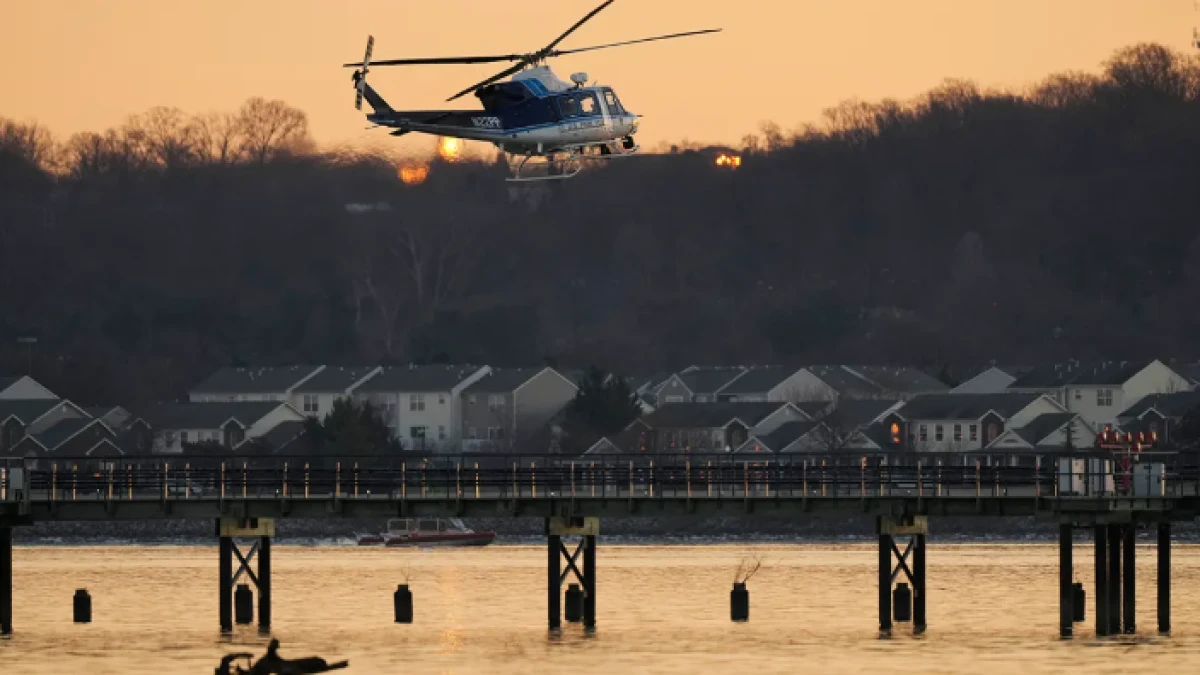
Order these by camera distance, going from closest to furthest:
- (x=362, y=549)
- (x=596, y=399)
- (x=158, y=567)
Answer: (x=158, y=567), (x=362, y=549), (x=596, y=399)

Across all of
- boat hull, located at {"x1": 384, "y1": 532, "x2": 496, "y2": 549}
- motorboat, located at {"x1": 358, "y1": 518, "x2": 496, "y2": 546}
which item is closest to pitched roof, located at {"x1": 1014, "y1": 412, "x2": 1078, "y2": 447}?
motorboat, located at {"x1": 358, "y1": 518, "x2": 496, "y2": 546}

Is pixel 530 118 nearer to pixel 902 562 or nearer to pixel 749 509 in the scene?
pixel 749 509

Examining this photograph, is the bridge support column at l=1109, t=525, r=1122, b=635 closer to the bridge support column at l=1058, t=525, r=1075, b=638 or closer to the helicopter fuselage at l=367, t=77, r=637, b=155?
the bridge support column at l=1058, t=525, r=1075, b=638

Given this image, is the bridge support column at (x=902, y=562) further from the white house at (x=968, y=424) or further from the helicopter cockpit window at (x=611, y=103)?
the white house at (x=968, y=424)

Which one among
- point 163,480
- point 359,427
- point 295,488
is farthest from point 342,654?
point 359,427

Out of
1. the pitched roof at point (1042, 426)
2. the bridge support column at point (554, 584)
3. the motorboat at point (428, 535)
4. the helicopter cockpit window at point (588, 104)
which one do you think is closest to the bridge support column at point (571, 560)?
the bridge support column at point (554, 584)

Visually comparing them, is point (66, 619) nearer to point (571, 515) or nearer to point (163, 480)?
point (163, 480)
